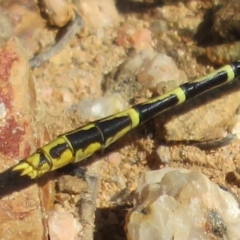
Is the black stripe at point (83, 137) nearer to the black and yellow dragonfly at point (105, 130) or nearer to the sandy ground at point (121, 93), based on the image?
the black and yellow dragonfly at point (105, 130)

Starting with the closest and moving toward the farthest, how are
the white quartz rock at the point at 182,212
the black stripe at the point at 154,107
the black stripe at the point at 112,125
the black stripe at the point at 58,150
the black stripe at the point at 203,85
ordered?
the white quartz rock at the point at 182,212 < the black stripe at the point at 58,150 < the black stripe at the point at 112,125 < the black stripe at the point at 154,107 < the black stripe at the point at 203,85

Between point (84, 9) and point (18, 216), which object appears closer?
point (18, 216)

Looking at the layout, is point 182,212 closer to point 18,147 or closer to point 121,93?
point 18,147

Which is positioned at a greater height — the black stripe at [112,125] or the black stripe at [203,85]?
the black stripe at [203,85]

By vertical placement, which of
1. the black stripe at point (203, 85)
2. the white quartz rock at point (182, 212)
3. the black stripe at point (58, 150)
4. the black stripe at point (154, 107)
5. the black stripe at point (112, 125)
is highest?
the black stripe at point (203, 85)

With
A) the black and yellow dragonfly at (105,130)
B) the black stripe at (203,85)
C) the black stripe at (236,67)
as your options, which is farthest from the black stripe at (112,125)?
the black stripe at (236,67)

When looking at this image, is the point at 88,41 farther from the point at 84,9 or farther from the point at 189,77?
the point at 189,77

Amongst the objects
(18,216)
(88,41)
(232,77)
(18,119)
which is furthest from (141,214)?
(88,41)
